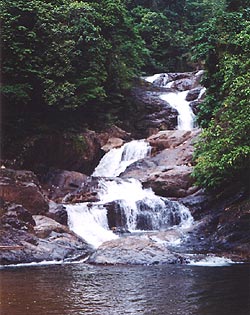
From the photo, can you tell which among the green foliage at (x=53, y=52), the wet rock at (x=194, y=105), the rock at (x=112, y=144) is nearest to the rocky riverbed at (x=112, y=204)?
the rock at (x=112, y=144)

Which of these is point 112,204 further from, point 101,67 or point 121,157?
point 101,67

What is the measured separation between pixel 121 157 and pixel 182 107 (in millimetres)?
5068

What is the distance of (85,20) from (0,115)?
197 inches

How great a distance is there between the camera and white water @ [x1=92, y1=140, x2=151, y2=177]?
1981 cm

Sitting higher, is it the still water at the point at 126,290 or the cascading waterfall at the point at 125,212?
the cascading waterfall at the point at 125,212

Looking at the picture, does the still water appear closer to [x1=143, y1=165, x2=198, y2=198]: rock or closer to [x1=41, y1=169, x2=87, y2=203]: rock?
[x1=143, y1=165, x2=198, y2=198]: rock

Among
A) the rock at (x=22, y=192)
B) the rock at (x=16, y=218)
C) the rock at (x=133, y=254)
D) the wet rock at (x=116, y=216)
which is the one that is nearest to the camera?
the rock at (x=133, y=254)

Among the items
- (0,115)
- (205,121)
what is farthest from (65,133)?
(205,121)

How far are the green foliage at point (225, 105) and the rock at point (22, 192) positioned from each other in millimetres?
4669

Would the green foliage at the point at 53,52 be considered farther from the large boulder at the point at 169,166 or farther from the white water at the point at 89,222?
the white water at the point at 89,222

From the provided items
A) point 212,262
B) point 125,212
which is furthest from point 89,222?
point 212,262

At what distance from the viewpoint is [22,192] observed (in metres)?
13.8

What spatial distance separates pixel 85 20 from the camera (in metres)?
19.0

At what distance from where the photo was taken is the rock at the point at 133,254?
33.2ft
